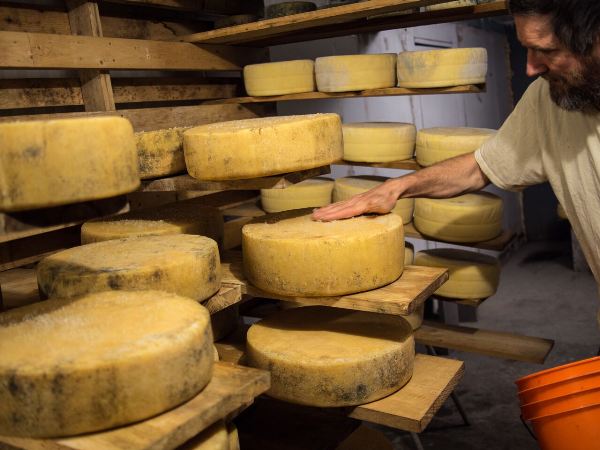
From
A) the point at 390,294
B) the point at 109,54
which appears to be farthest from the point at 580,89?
the point at 109,54

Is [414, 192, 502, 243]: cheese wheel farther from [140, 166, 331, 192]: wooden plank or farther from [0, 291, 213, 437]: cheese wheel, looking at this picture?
[0, 291, 213, 437]: cheese wheel

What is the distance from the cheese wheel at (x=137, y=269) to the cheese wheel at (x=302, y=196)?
5.61 feet

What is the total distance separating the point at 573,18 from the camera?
1785 millimetres

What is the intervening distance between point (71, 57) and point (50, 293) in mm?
1496

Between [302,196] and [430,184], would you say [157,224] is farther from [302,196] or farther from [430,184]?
[302,196]

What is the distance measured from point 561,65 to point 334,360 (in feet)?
3.86

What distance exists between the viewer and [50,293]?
171cm

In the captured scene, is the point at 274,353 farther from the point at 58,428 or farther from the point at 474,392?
the point at 474,392

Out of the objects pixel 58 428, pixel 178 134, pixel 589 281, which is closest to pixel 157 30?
A: pixel 178 134

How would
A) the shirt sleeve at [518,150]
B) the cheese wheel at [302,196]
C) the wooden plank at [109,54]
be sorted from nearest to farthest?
the shirt sleeve at [518,150] < the wooden plank at [109,54] < the cheese wheel at [302,196]

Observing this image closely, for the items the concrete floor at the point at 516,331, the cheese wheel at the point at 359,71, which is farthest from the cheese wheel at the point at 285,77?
the concrete floor at the point at 516,331

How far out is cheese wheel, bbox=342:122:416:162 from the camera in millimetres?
3363

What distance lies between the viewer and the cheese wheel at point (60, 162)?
112 centimetres

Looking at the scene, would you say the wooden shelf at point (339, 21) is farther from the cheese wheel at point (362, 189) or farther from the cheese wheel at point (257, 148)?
the cheese wheel at point (257, 148)
